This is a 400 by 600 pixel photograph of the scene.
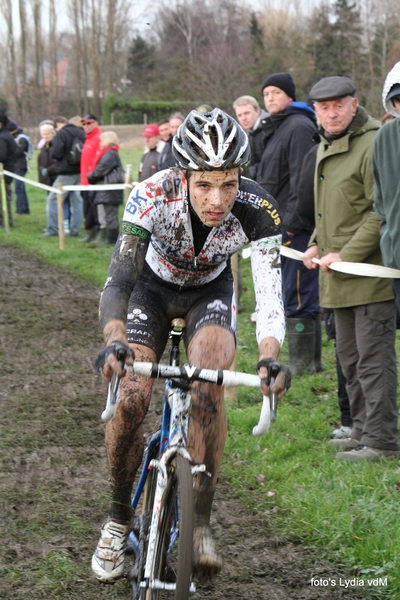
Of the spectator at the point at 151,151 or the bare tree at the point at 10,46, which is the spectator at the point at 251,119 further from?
the bare tree at the point at 10,46

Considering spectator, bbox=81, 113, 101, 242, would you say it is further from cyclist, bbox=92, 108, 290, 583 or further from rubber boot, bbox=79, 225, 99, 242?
cyclist, bbox=92, 108, 290, 583

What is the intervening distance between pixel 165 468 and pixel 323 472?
2470 mm

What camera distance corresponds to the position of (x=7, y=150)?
63.6 feet

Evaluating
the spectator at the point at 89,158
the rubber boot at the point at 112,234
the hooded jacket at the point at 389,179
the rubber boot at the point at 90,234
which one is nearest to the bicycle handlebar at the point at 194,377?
the hooded jacket at the point at 389,179

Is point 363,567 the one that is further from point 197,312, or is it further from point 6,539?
point 6,539

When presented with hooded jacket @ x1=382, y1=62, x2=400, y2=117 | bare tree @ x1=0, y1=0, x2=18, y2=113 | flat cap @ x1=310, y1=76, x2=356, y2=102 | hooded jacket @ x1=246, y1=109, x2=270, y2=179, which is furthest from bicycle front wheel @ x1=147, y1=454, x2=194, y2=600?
bare tree @ x1=0, y1=0, x2=18, y2=113

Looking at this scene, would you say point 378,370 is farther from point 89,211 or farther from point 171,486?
point 89,211

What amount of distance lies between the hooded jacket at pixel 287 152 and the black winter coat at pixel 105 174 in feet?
23.9

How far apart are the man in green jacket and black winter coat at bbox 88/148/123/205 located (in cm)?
971

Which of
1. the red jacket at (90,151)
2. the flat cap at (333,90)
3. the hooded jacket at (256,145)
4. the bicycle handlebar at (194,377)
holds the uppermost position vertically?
Result: the flat cap at (333,90)

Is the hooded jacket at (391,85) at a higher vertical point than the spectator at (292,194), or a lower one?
higher

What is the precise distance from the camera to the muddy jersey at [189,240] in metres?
3.88

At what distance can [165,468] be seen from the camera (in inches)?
141

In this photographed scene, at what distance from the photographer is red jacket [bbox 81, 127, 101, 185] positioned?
52.6ft
